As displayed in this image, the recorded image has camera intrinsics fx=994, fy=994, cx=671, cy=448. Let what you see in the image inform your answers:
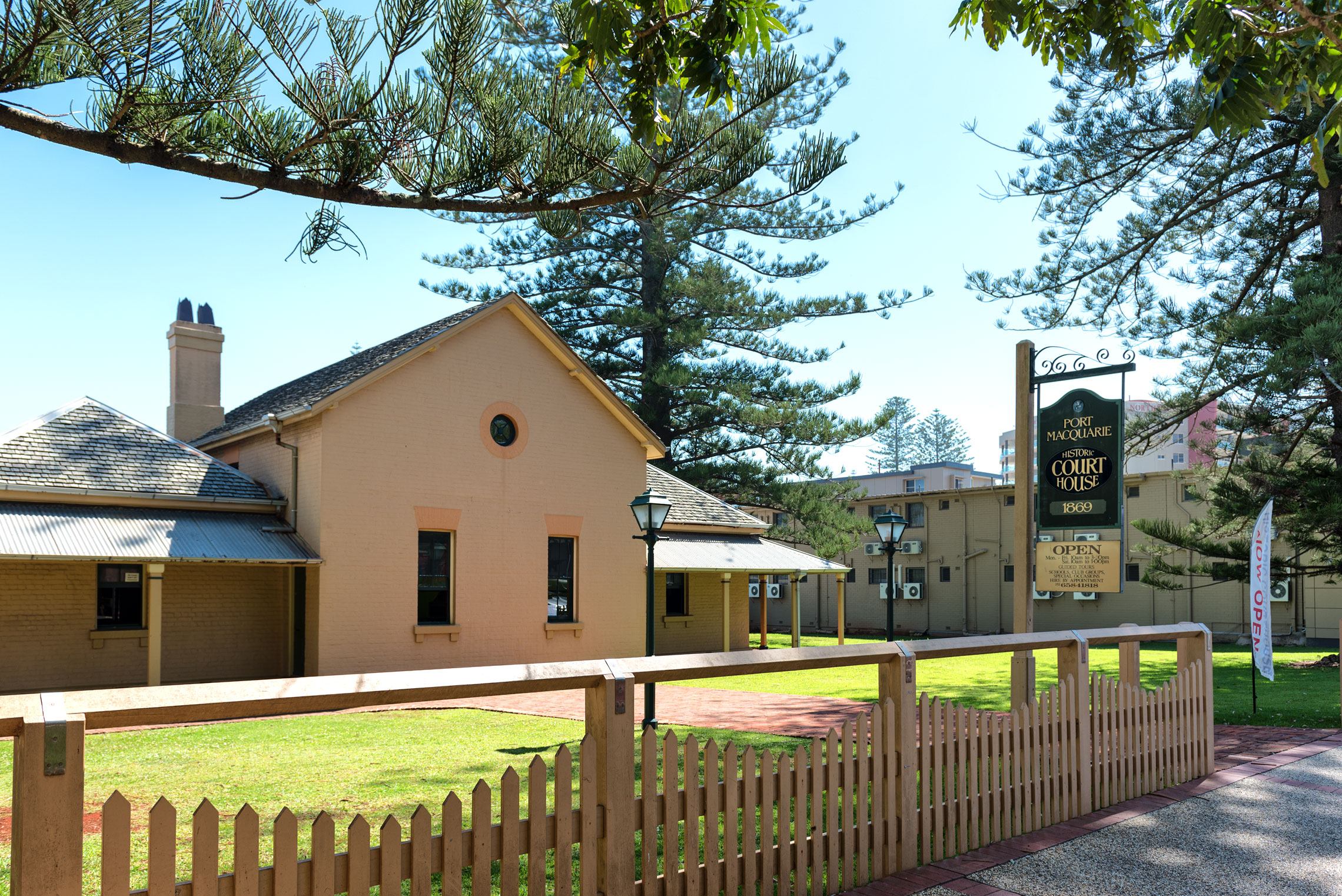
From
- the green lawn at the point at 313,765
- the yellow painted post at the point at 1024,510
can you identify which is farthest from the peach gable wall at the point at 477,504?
the yellow painted post at the point at 1024,510

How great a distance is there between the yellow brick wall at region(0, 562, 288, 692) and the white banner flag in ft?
47.9

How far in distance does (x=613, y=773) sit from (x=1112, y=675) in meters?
15.6

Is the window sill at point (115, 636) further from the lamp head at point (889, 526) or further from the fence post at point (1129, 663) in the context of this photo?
the fence post at point (1129, 663)

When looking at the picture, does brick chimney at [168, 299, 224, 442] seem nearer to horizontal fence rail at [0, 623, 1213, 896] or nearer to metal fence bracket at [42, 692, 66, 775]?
horizontal fence rail at [0, 623, 1213, 896]

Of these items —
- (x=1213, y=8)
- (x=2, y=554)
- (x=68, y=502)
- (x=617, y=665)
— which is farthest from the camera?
(x=68, y=502)

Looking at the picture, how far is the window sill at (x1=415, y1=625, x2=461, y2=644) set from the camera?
17.2 meters

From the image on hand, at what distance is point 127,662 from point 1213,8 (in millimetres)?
16935

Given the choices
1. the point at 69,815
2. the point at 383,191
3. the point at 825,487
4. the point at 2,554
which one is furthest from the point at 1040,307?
the point at 69,815

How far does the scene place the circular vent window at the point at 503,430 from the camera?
18766 mm

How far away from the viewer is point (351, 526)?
16656 millimetres

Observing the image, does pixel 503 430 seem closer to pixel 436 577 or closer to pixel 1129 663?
pixel 436 577

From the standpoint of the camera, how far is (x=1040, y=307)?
2077cm

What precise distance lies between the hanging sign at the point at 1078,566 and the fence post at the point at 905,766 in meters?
3.05

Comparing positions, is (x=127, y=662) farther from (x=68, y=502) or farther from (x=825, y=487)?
(x=825, y=487)
